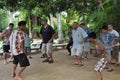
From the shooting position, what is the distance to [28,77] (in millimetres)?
10930

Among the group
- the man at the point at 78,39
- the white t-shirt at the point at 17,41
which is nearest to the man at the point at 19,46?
the white t-shirt at the point at 17,41

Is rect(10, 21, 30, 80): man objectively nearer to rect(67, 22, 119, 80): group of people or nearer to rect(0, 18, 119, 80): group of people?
rect(0, 18, 119, 80): group of people

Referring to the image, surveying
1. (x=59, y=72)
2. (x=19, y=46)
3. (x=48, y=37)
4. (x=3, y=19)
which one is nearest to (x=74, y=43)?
(x=48, y=37)

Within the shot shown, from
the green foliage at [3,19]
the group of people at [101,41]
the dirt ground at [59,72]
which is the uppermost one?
the green foliage at [3,19]

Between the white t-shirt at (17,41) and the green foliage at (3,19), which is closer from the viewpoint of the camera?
the white t-shirt at (17,41)

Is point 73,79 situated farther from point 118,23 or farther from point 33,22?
point 33,22

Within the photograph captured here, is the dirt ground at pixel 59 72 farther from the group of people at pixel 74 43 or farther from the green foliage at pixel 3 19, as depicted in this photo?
the green foliage at pixel 3 19

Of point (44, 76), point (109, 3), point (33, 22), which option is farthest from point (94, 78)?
point (33, 22)

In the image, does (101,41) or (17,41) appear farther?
(101,41)

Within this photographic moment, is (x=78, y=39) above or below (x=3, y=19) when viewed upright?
below

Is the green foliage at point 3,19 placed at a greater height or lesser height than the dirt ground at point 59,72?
greater

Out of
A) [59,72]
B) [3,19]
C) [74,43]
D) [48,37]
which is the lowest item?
[59,72]

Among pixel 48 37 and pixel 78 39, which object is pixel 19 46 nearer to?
pixel 78 39

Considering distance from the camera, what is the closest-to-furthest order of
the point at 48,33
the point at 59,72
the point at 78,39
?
1. the point at 59,72
2. the point at 78,39
3. the point at 48,33
